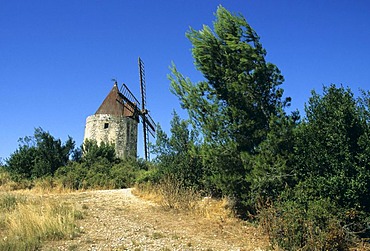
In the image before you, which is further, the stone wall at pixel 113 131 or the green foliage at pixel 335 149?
the stone wall at pixel 113 131

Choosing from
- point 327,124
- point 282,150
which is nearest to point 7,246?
point 282,150

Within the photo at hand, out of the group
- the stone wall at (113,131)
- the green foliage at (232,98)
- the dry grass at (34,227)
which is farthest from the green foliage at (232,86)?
the stone wall at (113,131)

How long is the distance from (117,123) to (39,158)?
7.86 metres

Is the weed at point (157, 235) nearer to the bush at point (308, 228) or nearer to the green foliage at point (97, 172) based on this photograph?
the bush at point (308, 228)

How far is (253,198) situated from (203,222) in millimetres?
1441

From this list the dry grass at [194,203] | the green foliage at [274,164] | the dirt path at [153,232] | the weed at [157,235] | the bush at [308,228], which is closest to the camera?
the bush at [308,228]

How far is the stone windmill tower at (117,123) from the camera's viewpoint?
24.9m

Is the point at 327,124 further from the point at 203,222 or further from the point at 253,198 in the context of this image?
the point at 203,222

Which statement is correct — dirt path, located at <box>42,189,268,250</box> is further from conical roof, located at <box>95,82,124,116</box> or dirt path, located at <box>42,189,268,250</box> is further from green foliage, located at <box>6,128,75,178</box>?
conical roof, located at <box>95,82,124,116</box>

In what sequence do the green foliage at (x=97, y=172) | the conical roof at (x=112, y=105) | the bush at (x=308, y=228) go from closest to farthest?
the bush at (x=308, y=228), the green foliage at (x=97, y=172), the conical roof at (x=112, y=105)

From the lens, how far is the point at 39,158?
1830 centimetres

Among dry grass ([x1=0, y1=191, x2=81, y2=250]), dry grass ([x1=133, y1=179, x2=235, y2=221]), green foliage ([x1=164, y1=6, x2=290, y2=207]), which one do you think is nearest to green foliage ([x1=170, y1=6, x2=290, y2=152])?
green foliage ([x1=164, y1=6, x2=290, y2=207])

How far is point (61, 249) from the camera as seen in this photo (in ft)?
18.9

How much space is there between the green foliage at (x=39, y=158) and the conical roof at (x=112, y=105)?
6.77 metres
